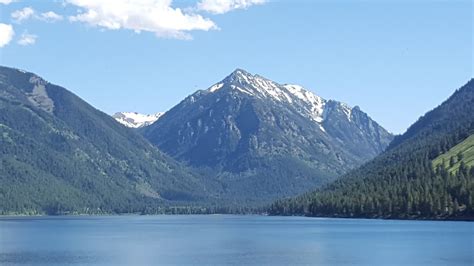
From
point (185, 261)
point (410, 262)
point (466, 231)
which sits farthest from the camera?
point (466, 231)

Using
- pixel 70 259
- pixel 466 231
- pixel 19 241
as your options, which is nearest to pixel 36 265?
pixel 70 259

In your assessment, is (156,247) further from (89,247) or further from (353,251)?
(353,251)

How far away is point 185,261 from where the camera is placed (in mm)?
122188

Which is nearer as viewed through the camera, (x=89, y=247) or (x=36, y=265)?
(x=36, y=265)

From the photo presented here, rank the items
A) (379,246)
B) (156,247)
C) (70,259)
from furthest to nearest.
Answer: (156,247) → (379,246) → (70,259)

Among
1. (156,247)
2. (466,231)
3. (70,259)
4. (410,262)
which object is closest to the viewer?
(410,262)

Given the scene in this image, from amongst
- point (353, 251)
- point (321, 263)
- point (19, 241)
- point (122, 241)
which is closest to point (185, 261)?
point (321, 263)

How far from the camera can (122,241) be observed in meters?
178

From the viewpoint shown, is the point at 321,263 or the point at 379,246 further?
the point at 379,246

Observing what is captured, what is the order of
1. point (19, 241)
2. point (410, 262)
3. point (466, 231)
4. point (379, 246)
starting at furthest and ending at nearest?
point (19, 241) → point (466, 231) → point (379, 246) → point (410, 262)

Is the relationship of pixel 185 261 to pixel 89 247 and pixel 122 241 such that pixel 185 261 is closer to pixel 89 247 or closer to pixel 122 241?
pixel 89 247

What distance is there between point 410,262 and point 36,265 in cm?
5474

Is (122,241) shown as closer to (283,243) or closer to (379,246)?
(283,243)

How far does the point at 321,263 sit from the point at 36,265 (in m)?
42.2
